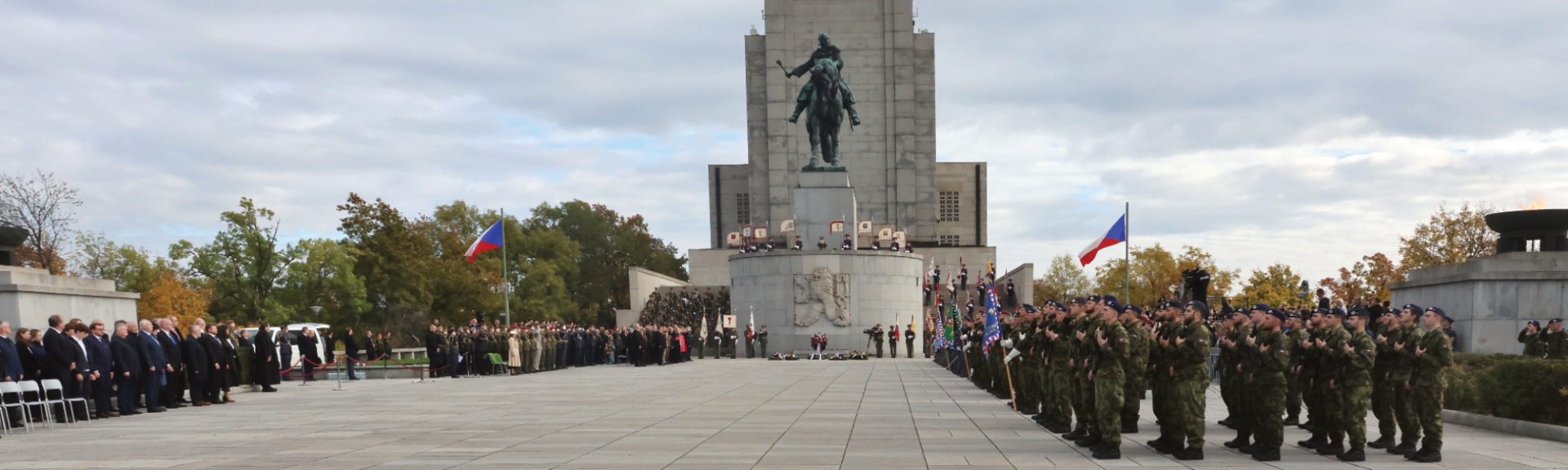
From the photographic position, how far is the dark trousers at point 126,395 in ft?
65.3

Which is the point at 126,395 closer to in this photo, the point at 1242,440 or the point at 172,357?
the point at 172,357

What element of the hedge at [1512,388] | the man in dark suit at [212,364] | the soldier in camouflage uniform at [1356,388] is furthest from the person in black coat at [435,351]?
the soldier in camouflage uniform at [1356,388]

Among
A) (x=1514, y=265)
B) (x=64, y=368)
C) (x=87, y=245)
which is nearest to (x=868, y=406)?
(x=1514, y=265)

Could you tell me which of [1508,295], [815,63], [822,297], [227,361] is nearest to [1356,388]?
[1508,295]

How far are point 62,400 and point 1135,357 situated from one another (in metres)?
15.3

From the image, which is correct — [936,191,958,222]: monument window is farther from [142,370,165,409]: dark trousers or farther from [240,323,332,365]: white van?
[142,370,165,409]: dark trousers

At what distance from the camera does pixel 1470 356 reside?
16.8 meters

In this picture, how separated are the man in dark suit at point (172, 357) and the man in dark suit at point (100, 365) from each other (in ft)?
4.98

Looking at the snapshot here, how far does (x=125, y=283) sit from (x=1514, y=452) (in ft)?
224

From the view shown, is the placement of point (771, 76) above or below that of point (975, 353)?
above

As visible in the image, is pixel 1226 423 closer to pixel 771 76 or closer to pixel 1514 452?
pixel 1514 452

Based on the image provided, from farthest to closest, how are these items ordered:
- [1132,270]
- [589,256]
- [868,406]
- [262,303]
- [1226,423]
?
[589,256] → [1132,270] → [262,303] → [868,406] → [1226,423]

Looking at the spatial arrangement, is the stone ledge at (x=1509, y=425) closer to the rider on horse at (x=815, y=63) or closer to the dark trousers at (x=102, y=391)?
the dark trousers at (x=102, y=391)

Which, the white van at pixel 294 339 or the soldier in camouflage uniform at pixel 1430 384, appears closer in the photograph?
the soldier in camouflage uniform at pixel 1430 384
